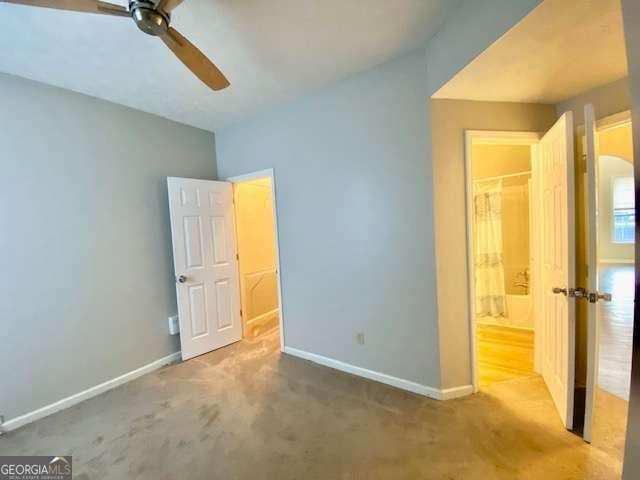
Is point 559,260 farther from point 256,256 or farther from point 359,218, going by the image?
point 256,256

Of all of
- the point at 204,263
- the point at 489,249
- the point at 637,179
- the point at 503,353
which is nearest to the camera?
the point at 637,179

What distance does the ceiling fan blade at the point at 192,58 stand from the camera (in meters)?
1.33

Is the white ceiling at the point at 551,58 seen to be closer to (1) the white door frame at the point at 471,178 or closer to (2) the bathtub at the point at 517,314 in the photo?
(1) the white door frame at the point at 471,178

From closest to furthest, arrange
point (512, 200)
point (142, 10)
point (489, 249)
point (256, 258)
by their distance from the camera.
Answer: point (142, 10) < point (512, 200) < point (489, 249) < point (256, 258)

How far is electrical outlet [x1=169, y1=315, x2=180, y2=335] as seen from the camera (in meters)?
3.01

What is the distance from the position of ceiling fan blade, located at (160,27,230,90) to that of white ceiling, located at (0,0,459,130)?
29 cm

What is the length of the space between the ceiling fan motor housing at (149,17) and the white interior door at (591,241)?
2165 millimetres

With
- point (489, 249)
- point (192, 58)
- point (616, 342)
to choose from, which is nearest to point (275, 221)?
point (192, 58)

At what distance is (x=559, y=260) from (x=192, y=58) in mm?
2504

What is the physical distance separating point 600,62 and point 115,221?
12.5 ft

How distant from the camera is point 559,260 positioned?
1799 mm

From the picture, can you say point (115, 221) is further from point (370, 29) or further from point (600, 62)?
point (600, 62)

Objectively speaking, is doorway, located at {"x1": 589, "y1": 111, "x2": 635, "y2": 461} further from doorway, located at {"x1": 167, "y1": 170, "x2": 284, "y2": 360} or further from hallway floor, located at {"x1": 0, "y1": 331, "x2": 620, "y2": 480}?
doorway, located at {"x1": 167, "y1": 170, "x2": 284, "y2": 360}

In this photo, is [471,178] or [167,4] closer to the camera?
[167,4]
